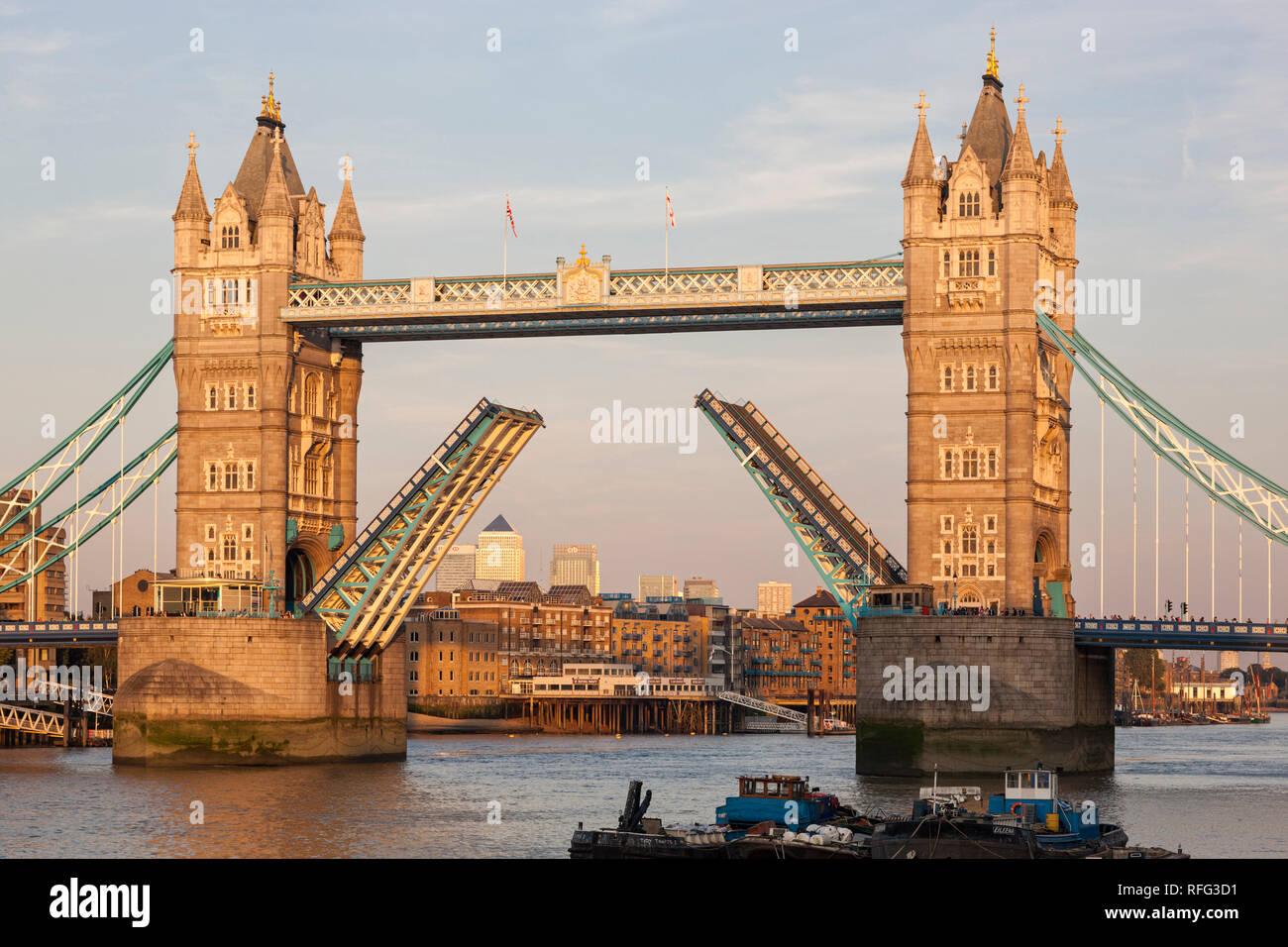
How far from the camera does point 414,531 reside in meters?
79.8

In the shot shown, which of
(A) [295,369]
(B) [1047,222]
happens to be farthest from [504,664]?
(B) [1047,222]

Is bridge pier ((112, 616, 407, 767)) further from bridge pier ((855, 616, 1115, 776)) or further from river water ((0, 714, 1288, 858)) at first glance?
bridge pier ((855, 616, 1115, 776))

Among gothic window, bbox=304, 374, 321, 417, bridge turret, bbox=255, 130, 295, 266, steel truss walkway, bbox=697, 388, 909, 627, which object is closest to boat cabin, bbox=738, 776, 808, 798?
steel truss walkway, bbox=697, 388, 909, 627

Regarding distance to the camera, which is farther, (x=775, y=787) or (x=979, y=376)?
(x=979, y=376)

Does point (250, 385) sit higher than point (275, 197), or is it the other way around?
point (275, 197)

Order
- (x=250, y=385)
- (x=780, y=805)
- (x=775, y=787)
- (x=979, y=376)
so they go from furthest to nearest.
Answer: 1. (x=250, y=385)
2. (x=979, y=376)
3. (x=775, y=787)
4. (x=780, y=805)

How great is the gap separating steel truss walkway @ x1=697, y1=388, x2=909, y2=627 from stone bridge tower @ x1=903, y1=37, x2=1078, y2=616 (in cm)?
179

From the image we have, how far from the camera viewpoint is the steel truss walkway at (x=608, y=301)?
251 ft

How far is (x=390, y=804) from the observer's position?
207 ft

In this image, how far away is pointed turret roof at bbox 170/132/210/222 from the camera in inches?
3305

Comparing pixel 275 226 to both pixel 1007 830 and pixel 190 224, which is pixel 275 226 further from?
pixel 1007 830

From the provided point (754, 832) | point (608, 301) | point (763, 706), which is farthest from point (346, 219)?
point (763, 706)

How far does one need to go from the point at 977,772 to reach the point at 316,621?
25.8 meters

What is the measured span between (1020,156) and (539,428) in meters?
20.5
